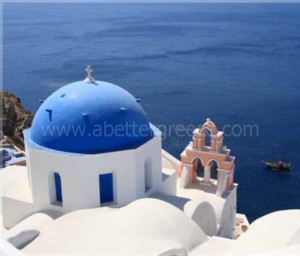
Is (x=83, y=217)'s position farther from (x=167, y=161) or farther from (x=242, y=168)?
(x=242, y=168)

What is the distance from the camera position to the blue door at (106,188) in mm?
11828

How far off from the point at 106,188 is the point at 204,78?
4114cm

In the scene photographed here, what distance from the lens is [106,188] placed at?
39.1ft

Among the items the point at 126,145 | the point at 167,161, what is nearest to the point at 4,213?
the point at 126,145

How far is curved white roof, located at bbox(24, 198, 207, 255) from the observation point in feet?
29.0

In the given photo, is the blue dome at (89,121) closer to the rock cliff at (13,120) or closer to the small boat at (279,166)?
the small boat at (279,166)

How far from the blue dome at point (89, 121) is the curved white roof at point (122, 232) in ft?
5.87

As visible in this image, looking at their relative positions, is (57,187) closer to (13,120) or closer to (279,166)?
(279,166)

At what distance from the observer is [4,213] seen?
1242 cm

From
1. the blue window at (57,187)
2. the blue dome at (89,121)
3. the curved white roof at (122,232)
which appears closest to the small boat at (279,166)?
the blue dome at (89,121)

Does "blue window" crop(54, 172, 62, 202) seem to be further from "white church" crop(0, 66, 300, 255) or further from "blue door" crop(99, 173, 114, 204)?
"blue door" crop(99, 173, 114, 204)

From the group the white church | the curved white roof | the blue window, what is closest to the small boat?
the white church

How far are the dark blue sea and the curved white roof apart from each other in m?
15.4

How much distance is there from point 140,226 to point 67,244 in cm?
162
